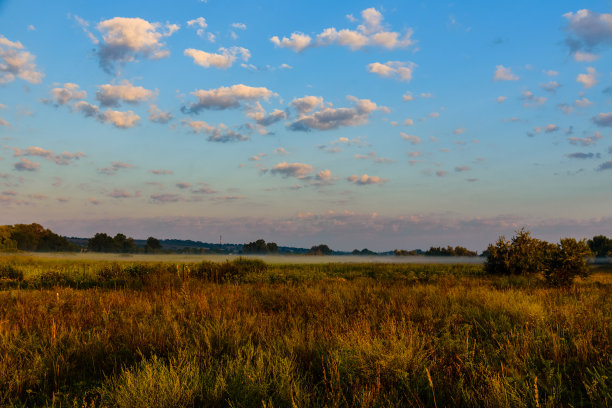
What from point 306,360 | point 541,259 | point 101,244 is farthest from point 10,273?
point 101,244

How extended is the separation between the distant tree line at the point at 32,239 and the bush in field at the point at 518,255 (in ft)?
463

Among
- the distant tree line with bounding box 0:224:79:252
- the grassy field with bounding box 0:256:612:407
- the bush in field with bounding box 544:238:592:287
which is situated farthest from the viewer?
the distant tree line with bounding box 0:224:79:252

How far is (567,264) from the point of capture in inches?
782

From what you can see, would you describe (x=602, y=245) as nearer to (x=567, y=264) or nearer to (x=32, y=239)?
(x=567, y=264)

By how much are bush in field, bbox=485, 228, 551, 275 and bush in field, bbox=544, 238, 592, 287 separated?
3.93 meters

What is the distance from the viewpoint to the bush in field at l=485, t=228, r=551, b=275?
25234mm

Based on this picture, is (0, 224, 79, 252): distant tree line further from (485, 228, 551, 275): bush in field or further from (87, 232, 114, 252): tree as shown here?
(485, 228, 551, 275): bush in field

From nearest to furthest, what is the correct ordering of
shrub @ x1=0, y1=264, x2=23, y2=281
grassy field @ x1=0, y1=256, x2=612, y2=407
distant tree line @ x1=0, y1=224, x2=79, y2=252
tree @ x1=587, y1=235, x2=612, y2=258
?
grassy field @ x1=0, y1=256, x2=612, y2=407, shrub @ x1=0, y1=264, x2=23, y2=281, tree @ x1=587, y1=235, x2=612, y2=258, distant tree line @ x1=0, y1=224, x2=79, y2=252

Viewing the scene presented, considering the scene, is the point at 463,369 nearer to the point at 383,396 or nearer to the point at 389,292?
the point at 383,396

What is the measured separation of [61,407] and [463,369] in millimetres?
5126

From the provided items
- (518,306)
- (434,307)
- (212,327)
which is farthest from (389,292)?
(212,327)

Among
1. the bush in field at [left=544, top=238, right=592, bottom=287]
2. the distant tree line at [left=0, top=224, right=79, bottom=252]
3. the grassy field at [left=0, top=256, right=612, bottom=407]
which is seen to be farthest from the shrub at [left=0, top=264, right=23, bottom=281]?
the distant tree line at [left=0, top=224, right=79, bottom=252]

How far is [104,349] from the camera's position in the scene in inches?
246

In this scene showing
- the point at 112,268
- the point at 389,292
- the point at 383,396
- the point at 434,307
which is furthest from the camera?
the point at 112,268
